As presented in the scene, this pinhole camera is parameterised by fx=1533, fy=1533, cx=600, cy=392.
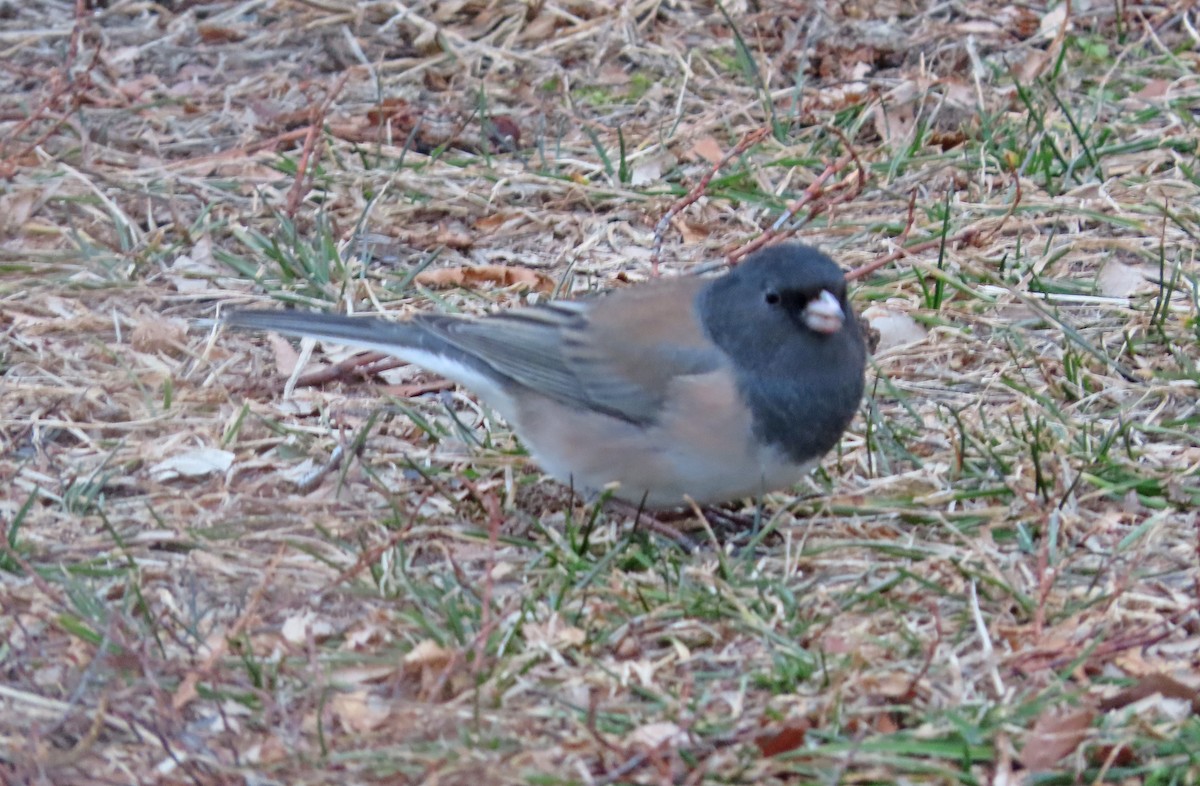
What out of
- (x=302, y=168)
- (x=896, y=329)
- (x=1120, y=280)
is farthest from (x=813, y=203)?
(x=302, y=168)

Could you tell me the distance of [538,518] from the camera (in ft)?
10.2

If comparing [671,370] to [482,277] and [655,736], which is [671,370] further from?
[482,277]

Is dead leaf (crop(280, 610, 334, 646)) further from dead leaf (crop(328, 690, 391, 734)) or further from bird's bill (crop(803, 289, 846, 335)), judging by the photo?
bird's bill (crop(803, 289, 846, 335))

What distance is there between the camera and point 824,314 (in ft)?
9.25

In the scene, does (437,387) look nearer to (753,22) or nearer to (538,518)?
(538,518)

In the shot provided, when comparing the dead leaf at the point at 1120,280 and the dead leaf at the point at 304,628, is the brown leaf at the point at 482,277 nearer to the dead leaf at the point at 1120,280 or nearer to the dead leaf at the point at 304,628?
the dead leaf at the point at 1120,280

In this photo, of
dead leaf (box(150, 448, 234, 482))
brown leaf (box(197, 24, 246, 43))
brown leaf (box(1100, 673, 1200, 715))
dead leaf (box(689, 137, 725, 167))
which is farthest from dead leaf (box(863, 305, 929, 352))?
brown leaf (box(197, 24, 246, 43))

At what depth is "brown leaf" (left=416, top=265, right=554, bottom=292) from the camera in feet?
13.3

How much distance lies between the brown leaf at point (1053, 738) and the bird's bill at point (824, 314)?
84cm

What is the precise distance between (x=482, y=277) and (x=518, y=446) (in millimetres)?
817

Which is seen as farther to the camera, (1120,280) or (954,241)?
(954,241)

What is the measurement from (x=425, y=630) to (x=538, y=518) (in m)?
0.57

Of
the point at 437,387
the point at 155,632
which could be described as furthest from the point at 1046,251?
the point at 155,632

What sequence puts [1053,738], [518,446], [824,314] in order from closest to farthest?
[1053,738], [824,314], [518,446]
